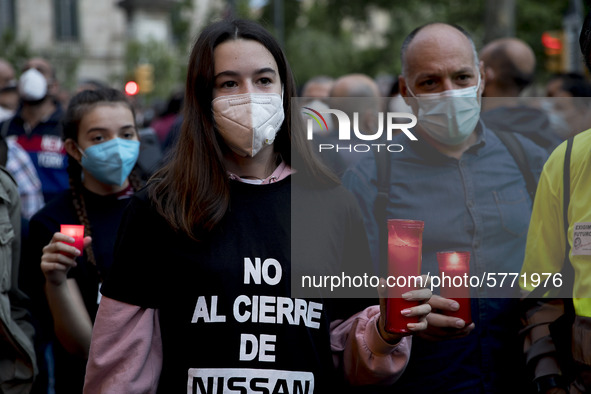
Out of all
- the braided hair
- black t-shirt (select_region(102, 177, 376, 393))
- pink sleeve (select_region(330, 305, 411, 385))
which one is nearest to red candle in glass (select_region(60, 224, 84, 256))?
black t-shirt (select_region(102, 177, 376, 393))

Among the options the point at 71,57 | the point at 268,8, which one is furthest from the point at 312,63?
the point at 71,57

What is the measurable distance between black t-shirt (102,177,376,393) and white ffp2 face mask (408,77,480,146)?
86 centimetres

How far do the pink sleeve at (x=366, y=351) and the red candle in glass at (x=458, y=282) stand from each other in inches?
9.2

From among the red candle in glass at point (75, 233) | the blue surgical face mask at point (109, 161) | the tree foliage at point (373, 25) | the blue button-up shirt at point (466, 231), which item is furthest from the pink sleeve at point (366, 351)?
the tree foliage at point (373, 25)

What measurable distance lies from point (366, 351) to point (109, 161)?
1.87 meters

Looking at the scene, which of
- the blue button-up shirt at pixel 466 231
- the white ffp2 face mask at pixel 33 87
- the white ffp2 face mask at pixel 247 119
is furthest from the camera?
the white ffp2 face mask at pixel 33 87

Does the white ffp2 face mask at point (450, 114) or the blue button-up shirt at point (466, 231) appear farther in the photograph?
the white ffp2 face mask at point (450, 114)

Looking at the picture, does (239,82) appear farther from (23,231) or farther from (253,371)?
(23,231)

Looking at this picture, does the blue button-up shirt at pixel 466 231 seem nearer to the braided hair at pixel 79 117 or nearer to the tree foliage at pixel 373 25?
the braided hair at pixel 79 117

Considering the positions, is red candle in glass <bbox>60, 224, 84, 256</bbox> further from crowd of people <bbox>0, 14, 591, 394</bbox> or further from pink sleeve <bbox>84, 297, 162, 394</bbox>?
pink sleeve <bbox>84, 297, 162, 394</bbox>

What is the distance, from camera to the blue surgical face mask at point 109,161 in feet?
12.5

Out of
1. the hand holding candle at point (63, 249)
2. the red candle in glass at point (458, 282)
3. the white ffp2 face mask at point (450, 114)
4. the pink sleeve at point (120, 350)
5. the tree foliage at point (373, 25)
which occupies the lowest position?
the pink sleeve at point (120, 350)

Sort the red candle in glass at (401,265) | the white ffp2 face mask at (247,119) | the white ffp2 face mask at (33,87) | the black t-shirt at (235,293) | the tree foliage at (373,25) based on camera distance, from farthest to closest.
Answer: the tree foliage at (373,25)
the white ffp2 face mask at (33,87)
the white ffp2 face mask at (247,119)
the black t-shirt at (235,293)
the red candle in glass at (401,265)

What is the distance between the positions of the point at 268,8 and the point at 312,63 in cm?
467
